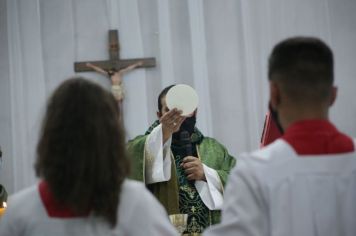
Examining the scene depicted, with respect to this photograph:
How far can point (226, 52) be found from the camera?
6.60 metres

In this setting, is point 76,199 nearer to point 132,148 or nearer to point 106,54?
point 132,148

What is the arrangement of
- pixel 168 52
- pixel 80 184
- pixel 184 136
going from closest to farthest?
pixel 80 184, pixel 184 136, pixel 168 52

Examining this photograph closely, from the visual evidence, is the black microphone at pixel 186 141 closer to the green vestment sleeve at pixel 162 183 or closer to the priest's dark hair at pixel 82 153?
the green vestment sleeve at pixel 162 183

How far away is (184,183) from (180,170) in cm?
10

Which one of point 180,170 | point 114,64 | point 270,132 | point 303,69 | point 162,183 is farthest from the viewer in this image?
point 114,64

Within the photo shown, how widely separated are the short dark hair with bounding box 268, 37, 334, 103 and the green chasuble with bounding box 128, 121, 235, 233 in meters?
1.91

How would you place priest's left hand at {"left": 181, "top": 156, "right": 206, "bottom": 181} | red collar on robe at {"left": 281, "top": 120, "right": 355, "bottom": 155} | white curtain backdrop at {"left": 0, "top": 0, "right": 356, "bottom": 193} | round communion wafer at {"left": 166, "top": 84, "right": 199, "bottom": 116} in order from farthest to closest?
white curtain backdrop at {"left": 0, "top": 0, "right": 356, "bottom": 193}
priest's left hand at {"left": 181, "top": 156, "right": 206, "bottom": 181}
round communion wafer at {"left": 166, "top": 84, "right": 199, "bottom": 116}
red collar on robe at {"left": 281, "top": 120, "right": 355, "bottom": 155}

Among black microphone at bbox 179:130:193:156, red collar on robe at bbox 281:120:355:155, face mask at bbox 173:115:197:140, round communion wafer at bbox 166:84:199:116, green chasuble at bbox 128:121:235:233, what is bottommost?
green chasuble at bbox 128:121:235:233

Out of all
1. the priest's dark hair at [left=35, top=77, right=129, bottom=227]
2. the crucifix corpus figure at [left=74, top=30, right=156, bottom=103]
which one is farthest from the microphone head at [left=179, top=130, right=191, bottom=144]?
the crucifix corpus figure at [left=74, top=30, right=156, bottom=103]

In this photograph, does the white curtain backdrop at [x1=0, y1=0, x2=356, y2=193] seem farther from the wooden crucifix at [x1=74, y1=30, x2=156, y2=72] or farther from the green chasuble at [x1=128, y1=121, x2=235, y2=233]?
the green chasuble at [x1=128, y1=121, x2=235, y2=233]

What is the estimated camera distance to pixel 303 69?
2.00 meters

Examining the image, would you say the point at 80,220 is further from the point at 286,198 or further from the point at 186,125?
the point at 186,125

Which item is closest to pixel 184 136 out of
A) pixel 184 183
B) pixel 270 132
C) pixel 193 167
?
pixel 193 167

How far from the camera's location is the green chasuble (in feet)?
12.9
